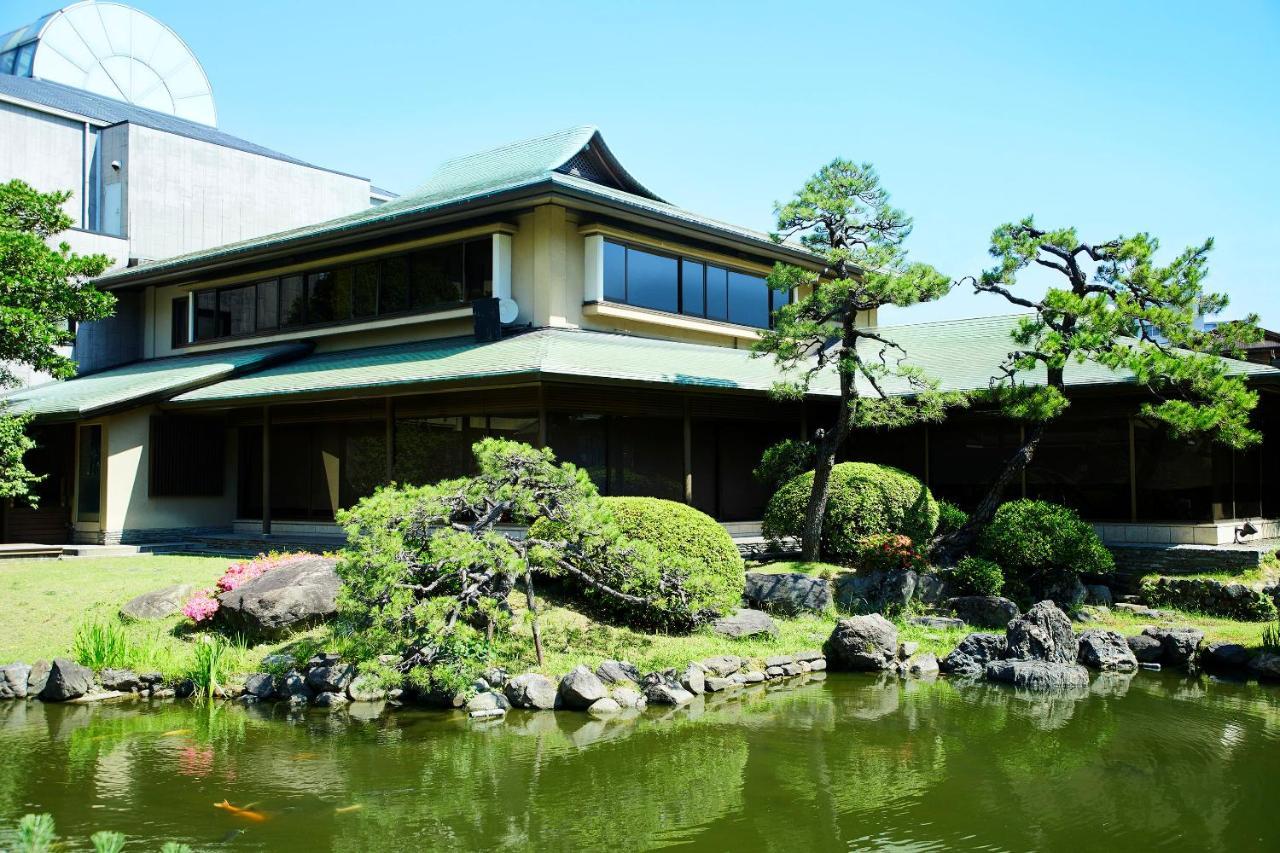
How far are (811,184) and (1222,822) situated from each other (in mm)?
10497

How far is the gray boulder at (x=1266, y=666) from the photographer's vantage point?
39.0 ft

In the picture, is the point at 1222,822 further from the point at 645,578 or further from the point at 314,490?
the point at 314,490

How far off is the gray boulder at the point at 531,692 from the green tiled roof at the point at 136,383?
11.7 metres

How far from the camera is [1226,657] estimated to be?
12.5 m

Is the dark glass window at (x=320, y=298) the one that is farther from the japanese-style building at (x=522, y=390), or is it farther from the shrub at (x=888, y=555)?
the shrub at (x=888, y=555)

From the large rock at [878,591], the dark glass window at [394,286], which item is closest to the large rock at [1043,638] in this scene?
the large rock at [878,591]

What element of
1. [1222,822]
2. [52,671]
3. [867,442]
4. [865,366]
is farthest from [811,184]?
[52,671]

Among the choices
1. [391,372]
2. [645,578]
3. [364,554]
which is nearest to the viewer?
[364,554]

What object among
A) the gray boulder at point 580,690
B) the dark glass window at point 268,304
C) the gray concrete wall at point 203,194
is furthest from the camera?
→ the gray concrete wall at point 203,194

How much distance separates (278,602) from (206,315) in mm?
13397

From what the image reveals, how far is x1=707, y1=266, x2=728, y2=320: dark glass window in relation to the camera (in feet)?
68.6

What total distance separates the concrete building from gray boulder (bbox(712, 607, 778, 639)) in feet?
59.3

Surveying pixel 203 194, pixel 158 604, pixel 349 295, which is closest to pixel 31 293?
pixel 349 295

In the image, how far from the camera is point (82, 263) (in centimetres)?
1762
